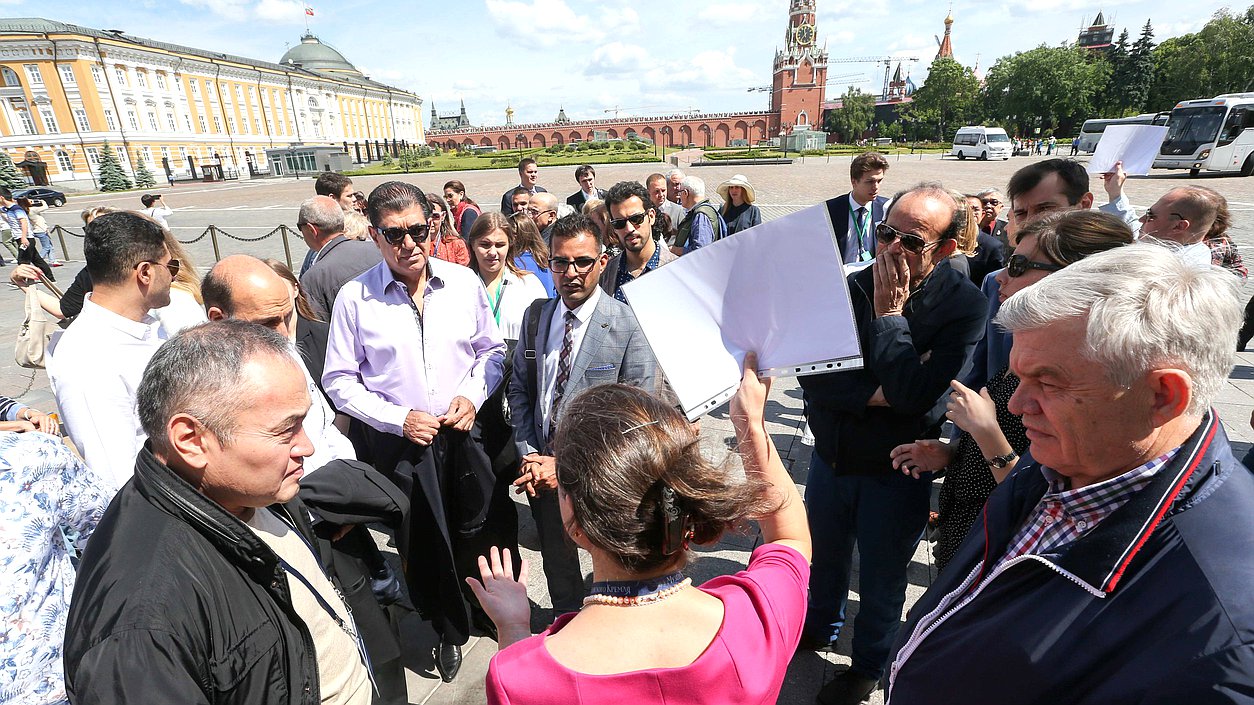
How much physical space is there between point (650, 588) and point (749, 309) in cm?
68

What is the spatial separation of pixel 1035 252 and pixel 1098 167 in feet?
11.4

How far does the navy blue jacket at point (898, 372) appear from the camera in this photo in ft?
6.70

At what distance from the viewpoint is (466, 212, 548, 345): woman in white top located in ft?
13.4

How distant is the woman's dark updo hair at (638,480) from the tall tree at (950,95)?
7255cm

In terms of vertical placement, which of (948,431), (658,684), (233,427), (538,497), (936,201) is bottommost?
(948,431)

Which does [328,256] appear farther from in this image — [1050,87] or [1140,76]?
[1140,76]

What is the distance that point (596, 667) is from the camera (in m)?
1.00

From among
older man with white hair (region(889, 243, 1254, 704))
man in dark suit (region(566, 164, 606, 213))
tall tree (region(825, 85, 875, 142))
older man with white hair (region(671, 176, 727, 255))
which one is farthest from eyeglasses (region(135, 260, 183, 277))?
tall tree (region(825, 85, 875, 142))

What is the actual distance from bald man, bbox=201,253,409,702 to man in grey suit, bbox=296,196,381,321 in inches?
49.1

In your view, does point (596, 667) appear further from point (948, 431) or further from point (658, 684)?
point (948, 431)

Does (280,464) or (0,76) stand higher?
(0,76)

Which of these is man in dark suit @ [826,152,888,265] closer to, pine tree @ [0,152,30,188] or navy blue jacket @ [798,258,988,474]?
navy blue jacket @ [798,258,988,474]

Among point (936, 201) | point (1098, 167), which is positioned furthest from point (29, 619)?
point (1098, 167)

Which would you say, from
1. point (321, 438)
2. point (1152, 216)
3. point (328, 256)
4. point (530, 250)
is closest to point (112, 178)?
point (328, 256)
